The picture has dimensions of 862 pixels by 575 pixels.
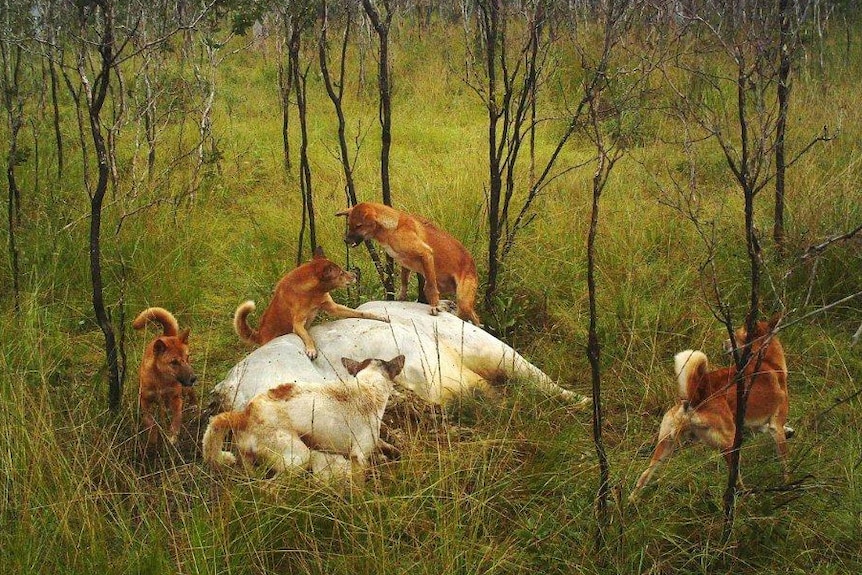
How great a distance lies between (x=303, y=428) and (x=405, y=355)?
0.90 meters

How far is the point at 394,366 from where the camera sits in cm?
399

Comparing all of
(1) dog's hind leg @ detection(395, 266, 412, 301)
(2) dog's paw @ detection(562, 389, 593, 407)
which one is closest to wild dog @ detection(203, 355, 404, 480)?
(2) dog's paw @ detection(562, 389, 593, 407)

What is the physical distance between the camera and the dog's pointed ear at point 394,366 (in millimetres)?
3980

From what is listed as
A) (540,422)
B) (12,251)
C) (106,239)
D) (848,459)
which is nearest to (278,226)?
(106,239)

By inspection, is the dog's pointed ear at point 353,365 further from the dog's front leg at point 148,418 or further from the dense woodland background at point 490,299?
the dog's front leg at point 148,418

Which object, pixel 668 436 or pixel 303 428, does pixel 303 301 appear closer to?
pixel 303 428

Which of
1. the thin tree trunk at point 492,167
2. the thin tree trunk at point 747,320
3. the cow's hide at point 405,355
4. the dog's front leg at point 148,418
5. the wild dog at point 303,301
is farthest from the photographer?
the thin tree trunk at point 492,167

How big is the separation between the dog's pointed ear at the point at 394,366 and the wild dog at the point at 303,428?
0.56 ft

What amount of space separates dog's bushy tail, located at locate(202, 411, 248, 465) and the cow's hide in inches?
13.2

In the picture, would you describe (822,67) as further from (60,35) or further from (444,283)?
(60,35)

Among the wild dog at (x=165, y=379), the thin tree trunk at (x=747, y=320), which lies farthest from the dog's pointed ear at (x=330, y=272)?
the thin tree trunk at (x=747, y=320)

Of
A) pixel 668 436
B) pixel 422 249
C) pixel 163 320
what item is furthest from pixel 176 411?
pixel 668 436

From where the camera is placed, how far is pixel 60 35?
9.41m

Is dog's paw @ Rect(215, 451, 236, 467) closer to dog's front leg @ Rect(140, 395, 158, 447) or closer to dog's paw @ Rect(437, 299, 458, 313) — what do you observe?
dog's front leg @ Rect(140, 395, 158, 447)
